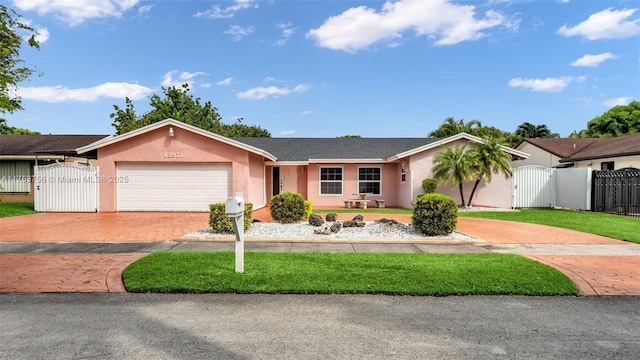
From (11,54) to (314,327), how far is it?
1166cm

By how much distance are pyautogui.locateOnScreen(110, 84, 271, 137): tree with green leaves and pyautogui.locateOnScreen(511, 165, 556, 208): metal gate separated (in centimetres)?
3226

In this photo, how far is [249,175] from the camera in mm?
15922

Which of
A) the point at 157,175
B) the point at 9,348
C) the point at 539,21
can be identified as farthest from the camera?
the point at 157,175

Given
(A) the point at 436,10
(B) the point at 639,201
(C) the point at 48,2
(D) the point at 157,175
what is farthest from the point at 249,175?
(B) the point at 639,201

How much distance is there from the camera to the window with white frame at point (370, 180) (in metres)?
19.6

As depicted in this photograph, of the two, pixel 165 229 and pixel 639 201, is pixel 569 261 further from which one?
pixel 639 201

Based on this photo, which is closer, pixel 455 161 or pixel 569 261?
pixel 569 261

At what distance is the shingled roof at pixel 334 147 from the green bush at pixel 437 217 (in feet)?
32.5

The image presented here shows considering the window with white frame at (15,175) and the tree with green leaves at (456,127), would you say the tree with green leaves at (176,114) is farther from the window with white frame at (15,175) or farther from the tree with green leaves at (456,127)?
the tree with green leaves at (456,127)

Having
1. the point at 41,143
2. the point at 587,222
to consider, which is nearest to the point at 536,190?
the point at 587,222

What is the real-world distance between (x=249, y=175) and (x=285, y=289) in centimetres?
1151

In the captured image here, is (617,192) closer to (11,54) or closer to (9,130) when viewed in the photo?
(11,54)

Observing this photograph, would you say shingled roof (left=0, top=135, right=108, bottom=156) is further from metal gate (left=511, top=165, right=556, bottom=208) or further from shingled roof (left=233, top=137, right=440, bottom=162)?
metal gate (left=511, top=165, right=556, bottom=208)

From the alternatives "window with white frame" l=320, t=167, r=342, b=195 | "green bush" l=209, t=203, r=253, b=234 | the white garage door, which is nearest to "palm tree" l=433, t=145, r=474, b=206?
"window with white frame" l=320, t=167, r=342, b=195
